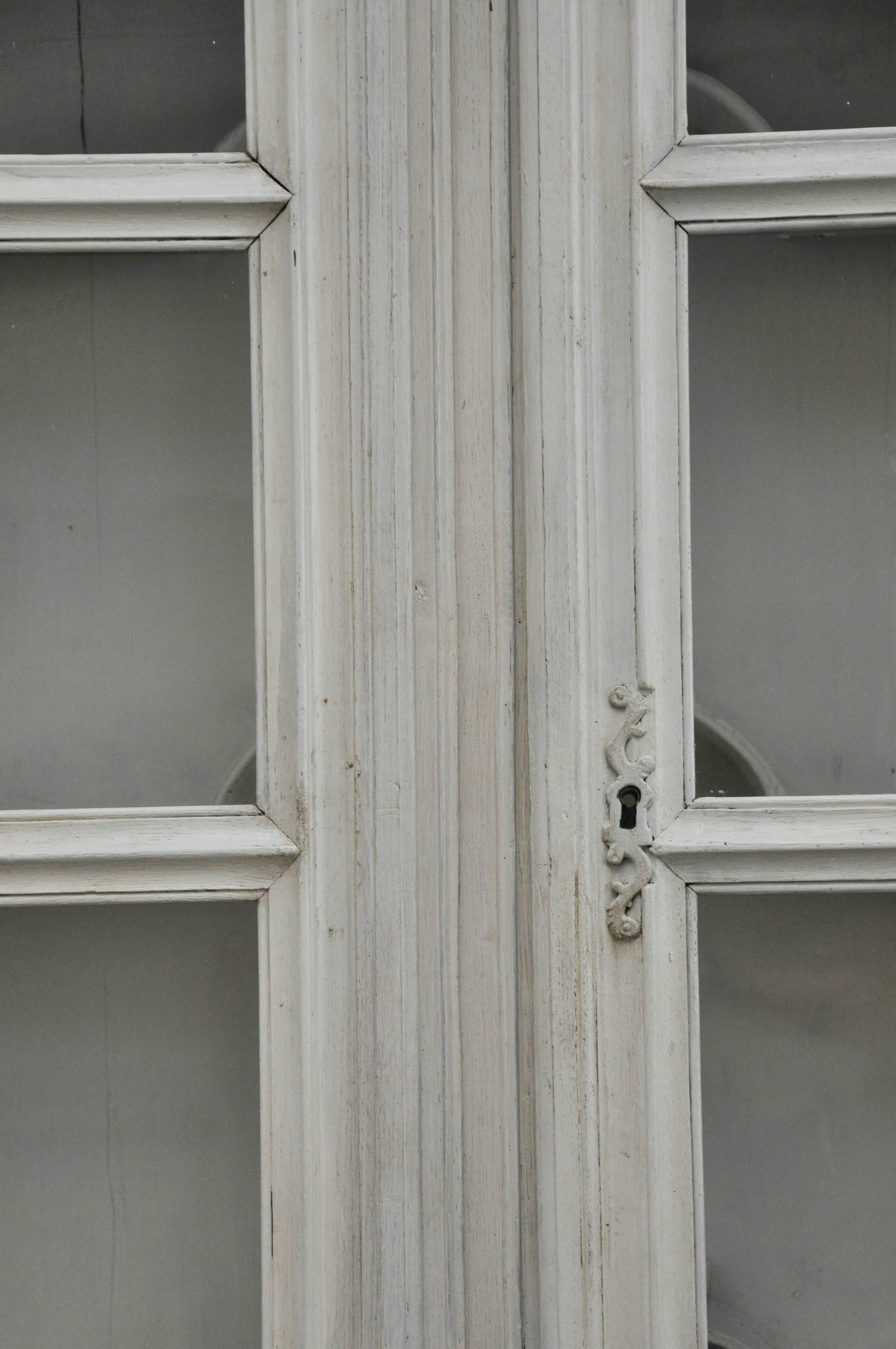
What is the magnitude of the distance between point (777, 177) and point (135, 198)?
0.49m

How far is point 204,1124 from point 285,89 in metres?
0.80

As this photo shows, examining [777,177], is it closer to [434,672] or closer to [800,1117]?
[434,672]

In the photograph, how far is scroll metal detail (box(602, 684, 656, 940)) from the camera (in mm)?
767

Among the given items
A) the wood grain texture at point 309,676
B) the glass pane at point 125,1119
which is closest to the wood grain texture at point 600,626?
the wood grain texture at point 309,676

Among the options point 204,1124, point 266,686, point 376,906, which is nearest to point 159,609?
point 266,686

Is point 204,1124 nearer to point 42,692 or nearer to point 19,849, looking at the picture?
point 19,849

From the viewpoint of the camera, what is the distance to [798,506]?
812 millimetres

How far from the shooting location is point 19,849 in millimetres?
774

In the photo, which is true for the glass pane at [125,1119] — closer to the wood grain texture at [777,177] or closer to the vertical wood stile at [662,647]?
the vertical wood stile at [662,647]

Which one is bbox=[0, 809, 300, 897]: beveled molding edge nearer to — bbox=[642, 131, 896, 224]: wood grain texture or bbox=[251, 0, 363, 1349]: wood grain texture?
bbox=[251, 0, 363, 1349]: wood grain texture

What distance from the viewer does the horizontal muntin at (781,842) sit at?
30.3 inches

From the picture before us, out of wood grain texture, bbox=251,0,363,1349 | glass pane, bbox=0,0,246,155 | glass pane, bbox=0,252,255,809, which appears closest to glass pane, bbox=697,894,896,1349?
wood grain texture, bbox=251,0,363,1349

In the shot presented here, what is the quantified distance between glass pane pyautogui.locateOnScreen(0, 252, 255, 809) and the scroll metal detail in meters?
0.29

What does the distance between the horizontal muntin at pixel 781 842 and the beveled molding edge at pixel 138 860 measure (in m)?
0.30
